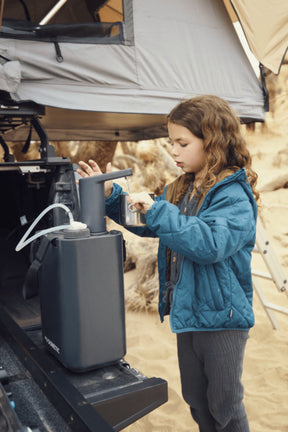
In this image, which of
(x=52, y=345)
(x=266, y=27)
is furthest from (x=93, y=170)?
(x=266, y=27)

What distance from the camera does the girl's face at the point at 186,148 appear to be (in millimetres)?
1669

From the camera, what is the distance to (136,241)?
5.20m

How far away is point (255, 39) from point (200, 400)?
2457mm

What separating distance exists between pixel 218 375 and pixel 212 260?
49cm

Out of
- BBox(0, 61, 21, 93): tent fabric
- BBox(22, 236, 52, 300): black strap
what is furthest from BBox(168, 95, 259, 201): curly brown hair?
BBox(0, 61, 21, 93): tent fabric

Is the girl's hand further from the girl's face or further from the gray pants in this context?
the gray pants

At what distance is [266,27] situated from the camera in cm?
292

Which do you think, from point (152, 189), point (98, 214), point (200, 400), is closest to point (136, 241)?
point (152, 189)

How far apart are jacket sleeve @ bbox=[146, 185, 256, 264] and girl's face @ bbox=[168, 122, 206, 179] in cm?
22

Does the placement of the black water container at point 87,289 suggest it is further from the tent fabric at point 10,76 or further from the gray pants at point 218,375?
the tent fabric at point 10,76

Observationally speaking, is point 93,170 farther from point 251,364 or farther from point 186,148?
point 251,364

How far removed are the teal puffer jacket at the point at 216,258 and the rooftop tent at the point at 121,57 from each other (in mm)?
1218

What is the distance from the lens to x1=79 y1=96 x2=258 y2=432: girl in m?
1.49

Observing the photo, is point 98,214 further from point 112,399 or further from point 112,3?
point 112,3
